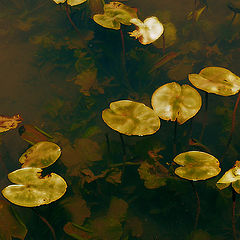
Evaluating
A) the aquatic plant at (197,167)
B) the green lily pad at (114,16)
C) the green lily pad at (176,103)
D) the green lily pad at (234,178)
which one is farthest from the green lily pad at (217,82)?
the green lily pad at (114,16)

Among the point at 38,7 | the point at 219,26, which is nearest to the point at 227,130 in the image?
the point at 219,26

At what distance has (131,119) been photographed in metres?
1.68

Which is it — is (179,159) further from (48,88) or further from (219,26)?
(219,26)

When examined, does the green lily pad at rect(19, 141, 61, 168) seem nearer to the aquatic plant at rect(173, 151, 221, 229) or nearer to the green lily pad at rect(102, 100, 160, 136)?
the green lily pad at rect(102, 100, 160, 136)

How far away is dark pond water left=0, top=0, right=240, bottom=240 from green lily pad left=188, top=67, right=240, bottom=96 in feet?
0.88

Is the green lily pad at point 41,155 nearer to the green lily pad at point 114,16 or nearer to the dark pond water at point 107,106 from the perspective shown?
the dark pond water at point 107,106

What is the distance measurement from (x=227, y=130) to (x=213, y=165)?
62 cm

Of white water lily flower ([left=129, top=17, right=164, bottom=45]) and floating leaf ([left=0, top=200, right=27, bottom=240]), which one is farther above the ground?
white water lily flower ([left=129, top=17, right=164, bottom=45])

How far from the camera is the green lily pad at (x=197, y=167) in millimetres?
1480

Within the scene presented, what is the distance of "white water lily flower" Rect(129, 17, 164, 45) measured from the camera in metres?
2.11

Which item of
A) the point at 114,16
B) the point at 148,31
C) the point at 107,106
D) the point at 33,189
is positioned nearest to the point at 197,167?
the point at 33,189

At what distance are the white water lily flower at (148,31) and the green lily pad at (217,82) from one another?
0.47 metres

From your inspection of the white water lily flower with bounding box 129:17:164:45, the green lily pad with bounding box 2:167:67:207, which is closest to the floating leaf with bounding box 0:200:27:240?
the green lily pad with bounding box 2:167:67:207

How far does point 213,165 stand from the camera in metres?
1.53
